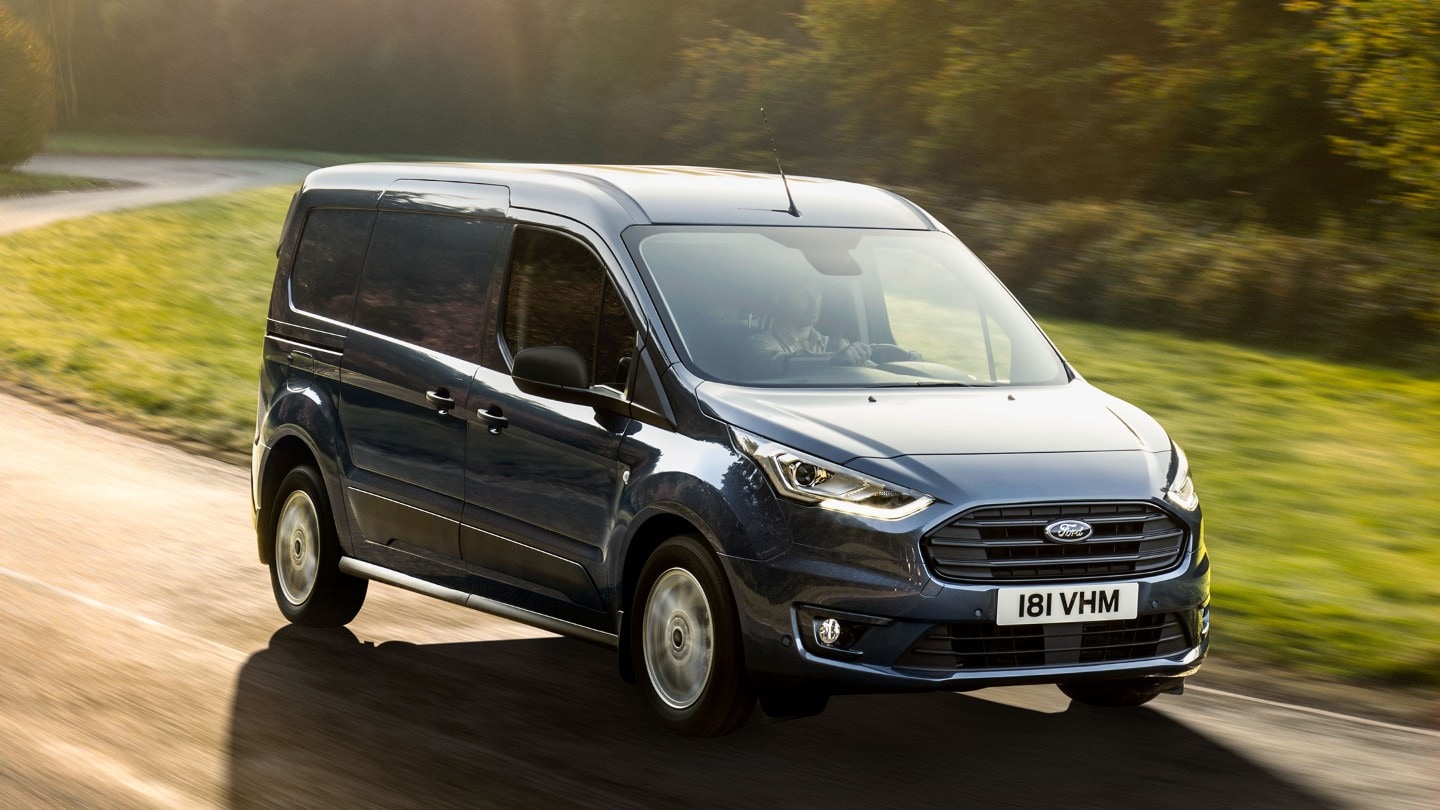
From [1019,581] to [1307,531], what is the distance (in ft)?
16.8

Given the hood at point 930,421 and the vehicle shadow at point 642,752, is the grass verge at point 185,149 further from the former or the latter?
the hood at point 930,421

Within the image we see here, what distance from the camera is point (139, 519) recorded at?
10891mm

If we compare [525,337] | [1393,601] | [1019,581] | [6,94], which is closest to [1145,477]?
[1019,581]

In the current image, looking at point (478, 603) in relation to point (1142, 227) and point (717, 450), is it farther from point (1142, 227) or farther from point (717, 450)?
point (1142, 227)

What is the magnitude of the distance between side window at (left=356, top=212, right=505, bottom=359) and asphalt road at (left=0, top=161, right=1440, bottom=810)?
4.32 ft

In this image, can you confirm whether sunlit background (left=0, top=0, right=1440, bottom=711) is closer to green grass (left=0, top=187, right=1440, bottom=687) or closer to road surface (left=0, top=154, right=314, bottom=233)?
green grass (left=0, top=187, right=1440, bottom=687)

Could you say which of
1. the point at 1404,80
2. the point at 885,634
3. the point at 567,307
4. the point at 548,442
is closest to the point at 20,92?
the point at 1404,80

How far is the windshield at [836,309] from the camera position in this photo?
22.2 feet

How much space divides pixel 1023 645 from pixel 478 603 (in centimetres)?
232

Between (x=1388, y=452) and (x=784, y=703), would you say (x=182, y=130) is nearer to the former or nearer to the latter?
(x=1388, y=452)

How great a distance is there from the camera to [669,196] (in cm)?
730

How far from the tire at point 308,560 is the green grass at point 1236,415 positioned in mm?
3828

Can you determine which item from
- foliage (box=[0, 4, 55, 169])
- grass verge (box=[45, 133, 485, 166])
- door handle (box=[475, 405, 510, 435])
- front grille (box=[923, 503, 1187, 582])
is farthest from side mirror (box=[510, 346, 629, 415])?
grass verge (box=[45, 133, 485, 166])

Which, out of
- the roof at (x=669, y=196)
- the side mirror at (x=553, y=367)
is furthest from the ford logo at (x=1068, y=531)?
the roof at (x=669, y=196)
